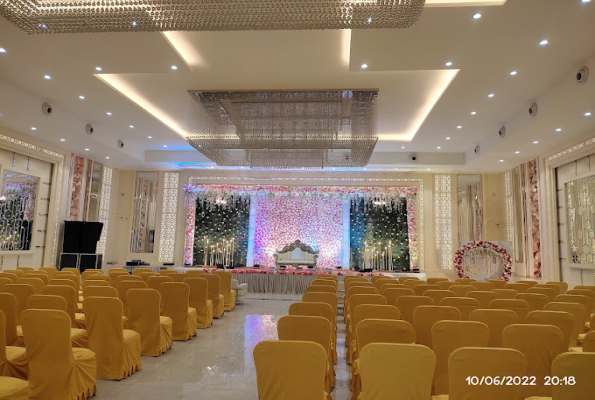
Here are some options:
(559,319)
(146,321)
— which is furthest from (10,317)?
(559,319)

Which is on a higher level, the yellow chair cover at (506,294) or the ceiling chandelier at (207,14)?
the ceiling chandelier at (207,14)

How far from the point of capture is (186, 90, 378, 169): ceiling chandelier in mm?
9078

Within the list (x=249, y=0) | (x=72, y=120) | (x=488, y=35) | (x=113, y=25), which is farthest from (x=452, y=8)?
(x=72, y=120)

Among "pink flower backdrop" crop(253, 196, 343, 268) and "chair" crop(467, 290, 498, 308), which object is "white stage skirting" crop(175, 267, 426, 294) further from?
"chair" crop(467, 290, 498, 308)

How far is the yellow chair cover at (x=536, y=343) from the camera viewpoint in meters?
3.03

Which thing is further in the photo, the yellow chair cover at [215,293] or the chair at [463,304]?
the yellow chair cover at [215,293]

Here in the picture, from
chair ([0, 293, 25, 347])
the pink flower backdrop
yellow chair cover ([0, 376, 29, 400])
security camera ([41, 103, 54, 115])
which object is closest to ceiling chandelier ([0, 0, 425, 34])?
chair ([0, 293, 25, 347])

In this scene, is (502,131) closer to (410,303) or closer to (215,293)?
(410,303)

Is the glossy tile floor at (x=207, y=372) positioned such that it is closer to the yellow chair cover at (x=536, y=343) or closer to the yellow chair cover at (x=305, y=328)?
the yellow chair cover at (x=305, y=328)

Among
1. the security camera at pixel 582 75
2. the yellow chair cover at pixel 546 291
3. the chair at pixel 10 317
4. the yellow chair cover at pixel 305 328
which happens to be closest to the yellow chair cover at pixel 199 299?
the chair at pixel 10 317

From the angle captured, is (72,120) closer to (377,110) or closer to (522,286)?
(377,110)

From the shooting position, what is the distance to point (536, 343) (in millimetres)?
3062

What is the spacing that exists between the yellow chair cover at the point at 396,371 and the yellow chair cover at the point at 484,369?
5.6 inches

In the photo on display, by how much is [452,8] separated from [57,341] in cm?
581
